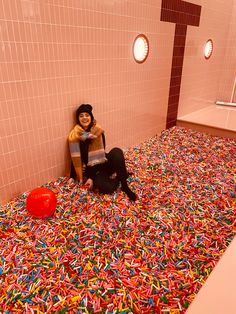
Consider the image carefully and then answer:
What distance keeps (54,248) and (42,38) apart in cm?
157

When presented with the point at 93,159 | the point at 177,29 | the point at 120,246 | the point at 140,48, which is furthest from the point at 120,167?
the point at 177,29

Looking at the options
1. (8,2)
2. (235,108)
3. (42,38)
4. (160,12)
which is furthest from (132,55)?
(235,108)

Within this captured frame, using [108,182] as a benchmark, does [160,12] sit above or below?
above

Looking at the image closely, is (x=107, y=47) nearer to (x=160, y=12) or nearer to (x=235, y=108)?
(x=160, y=12)

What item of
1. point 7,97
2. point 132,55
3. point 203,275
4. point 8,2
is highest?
point 8,2

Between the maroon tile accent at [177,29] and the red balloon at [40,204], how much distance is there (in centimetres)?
251

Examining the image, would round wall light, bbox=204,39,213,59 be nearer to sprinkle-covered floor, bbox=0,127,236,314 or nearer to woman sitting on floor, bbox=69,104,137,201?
sprinkle-covered floor, bbox=0,127,236,314

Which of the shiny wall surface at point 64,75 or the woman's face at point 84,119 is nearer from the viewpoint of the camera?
the shiny wall surface at point 64,75

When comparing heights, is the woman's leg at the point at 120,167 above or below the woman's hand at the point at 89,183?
above

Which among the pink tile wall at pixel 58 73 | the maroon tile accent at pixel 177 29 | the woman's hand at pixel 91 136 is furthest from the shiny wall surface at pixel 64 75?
the woman's hand at pixel 91 136

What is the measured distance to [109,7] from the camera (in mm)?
2270

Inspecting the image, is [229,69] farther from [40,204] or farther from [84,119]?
[40,204]

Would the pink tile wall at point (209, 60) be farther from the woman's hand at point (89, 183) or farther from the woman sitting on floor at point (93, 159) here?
the woman's hand at point (89, 183)

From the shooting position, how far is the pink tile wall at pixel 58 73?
1.79 meters
